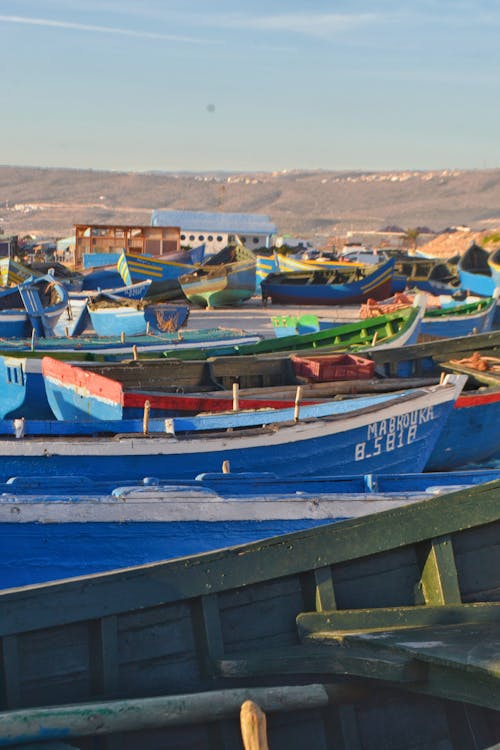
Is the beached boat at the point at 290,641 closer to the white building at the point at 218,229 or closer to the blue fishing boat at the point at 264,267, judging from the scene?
the blue fishing boat at the point at 264,267

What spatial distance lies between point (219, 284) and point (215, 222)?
2871 cm

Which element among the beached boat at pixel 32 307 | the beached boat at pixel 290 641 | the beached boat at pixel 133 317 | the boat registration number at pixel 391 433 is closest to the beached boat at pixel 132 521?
the beached boat at pixel 290 641

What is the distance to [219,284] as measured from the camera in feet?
106

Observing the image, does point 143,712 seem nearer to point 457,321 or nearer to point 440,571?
point 440,571

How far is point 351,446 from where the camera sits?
395 inches

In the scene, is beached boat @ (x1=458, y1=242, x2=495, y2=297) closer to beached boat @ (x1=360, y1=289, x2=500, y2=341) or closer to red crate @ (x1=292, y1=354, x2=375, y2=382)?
beached boat @ (x1=360, y1=289, x2=500, y2=341)

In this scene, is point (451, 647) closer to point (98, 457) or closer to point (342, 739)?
point (342, 739)

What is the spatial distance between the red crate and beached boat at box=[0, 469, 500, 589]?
5.56m

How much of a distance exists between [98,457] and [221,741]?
4.62 m

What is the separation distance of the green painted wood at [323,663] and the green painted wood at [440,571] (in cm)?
66

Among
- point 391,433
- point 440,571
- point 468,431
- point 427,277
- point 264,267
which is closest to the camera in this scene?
point 440,571

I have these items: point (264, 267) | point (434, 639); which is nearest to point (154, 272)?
point (264, 267)

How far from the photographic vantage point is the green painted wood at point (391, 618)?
5043 mm

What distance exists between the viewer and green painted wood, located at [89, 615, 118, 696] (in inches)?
191
